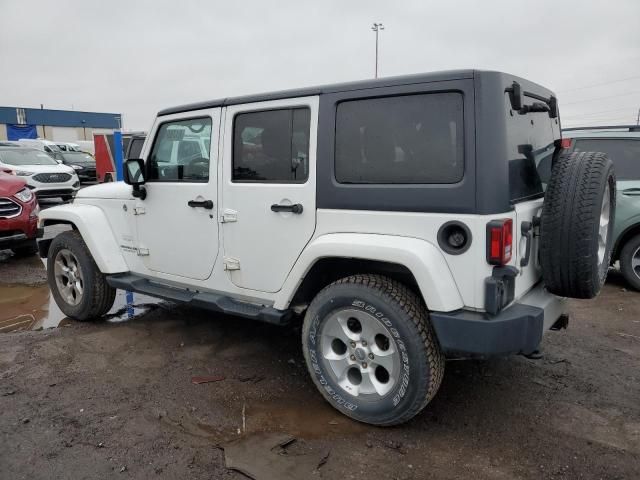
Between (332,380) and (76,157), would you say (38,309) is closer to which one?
(332,380)

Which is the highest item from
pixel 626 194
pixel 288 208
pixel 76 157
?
pixel 76 157

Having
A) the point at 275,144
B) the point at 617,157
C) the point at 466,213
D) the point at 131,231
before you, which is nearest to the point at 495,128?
the point at 466,213

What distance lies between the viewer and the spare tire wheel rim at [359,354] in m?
2.79

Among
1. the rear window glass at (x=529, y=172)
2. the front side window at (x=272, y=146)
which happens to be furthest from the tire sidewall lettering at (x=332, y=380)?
the rear window glass at (x=529, y=172)

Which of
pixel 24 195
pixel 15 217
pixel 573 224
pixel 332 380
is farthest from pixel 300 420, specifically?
pixel 24 195

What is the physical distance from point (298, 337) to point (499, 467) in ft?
7.21

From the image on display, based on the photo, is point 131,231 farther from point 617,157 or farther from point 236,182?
point 617,157

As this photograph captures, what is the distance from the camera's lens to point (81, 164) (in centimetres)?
2034

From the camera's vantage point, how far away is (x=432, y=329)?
2.74m

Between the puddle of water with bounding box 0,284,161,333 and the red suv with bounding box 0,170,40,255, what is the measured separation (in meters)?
0.97

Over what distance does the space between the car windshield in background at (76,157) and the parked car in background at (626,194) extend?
64.9 feet

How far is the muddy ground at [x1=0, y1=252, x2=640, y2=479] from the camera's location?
8.50 feet

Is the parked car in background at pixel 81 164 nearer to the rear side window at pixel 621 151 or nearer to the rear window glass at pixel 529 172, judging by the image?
the rear side window at pixel 621 151

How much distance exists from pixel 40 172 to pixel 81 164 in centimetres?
773
